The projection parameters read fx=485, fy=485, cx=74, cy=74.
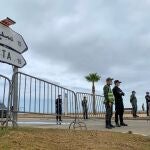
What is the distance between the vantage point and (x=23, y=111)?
38.1 ft

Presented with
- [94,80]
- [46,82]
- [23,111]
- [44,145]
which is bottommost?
[44,145]

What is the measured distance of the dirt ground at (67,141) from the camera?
849 cm

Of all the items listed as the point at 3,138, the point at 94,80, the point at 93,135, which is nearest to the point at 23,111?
the point at 93,135

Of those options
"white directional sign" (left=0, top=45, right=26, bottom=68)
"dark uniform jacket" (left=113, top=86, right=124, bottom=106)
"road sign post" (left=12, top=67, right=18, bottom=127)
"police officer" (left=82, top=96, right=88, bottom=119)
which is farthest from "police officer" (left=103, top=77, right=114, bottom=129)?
"road sign post" (left=12, top=67, right=18, bottom=127)

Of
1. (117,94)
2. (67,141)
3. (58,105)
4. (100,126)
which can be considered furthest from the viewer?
(100,126)

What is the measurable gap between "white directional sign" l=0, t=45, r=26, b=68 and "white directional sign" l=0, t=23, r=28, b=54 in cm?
12

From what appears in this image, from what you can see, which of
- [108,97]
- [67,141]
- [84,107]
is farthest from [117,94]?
[67,141]

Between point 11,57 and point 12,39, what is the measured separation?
0.49 metres

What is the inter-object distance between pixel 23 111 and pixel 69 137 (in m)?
2.00

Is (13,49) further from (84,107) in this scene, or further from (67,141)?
(84,107)

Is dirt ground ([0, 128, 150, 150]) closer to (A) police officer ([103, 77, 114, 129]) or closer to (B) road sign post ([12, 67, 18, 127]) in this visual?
(B) road sign post ([12, 67, 18, 127])

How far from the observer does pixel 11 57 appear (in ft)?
35.5

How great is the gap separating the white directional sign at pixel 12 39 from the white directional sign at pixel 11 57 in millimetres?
122

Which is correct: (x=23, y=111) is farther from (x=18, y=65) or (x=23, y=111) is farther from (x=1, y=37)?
(x=1, y=37)
